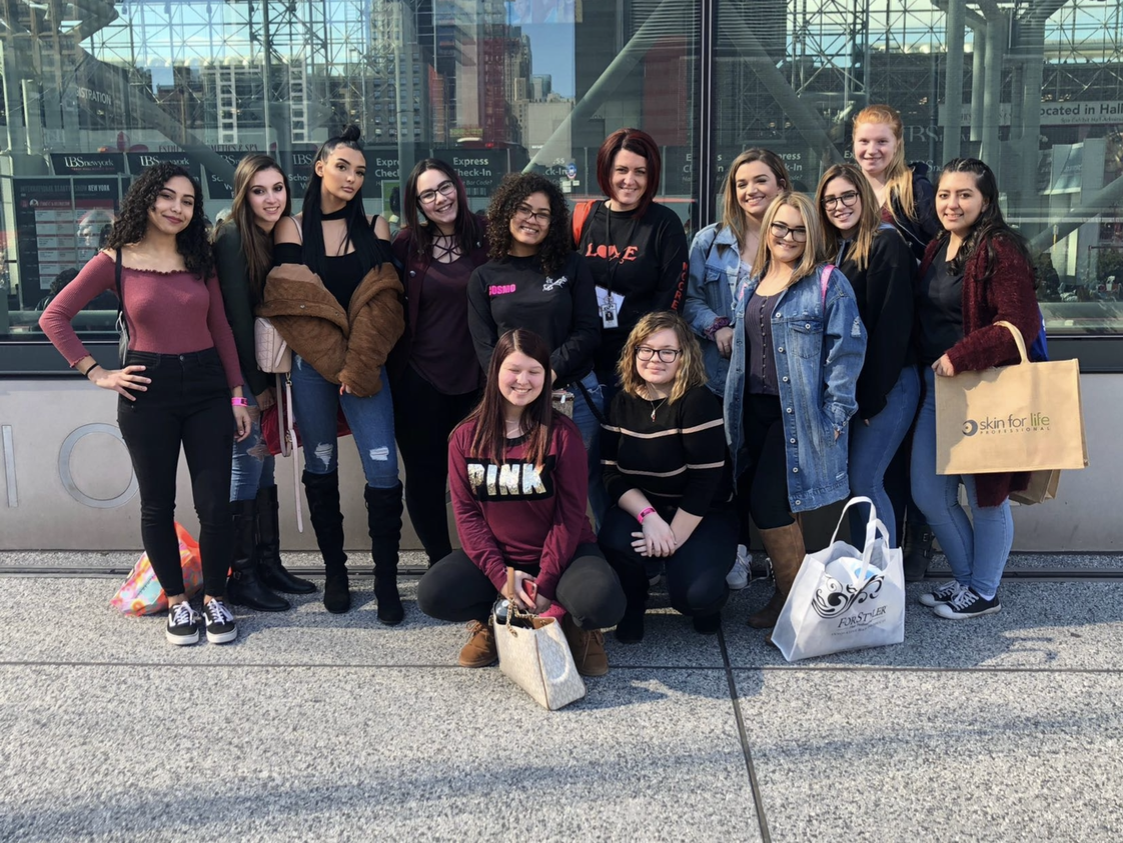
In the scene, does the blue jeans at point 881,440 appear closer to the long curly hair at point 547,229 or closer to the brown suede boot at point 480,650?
the long curly hair at point 547,229

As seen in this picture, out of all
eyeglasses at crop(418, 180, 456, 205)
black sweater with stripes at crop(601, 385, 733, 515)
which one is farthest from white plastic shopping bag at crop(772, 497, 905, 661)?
eyeglasses at crop(418, 180, 456, 205)

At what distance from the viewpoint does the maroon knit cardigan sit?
3814 mm

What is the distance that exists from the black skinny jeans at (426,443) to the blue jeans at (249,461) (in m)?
0.56

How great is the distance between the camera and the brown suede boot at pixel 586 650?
365 cm

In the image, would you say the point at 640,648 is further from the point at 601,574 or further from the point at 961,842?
the point at 961,842

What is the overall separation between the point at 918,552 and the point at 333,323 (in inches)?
108

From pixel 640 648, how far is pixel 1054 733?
4.65ft

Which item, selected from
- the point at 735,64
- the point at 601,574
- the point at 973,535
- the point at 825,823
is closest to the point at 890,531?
the point at 973,535

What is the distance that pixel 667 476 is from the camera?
3.89 metres

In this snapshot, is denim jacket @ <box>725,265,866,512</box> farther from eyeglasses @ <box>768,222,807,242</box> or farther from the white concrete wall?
the white concrete wall

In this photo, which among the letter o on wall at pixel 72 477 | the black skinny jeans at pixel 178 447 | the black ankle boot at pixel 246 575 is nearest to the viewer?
the black skinny jeans at pixel 178 447

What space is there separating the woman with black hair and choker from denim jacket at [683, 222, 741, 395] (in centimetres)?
122

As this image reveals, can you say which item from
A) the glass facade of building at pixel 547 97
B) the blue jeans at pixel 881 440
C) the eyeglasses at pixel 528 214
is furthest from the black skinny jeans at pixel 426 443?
the blue jeans at pixel 881 440

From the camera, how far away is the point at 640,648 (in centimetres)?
389
